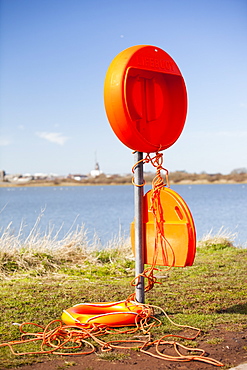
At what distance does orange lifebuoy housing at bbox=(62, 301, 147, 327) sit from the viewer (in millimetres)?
4516

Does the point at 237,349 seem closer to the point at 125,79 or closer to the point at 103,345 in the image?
the point at 103,345

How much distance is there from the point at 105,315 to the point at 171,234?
1.00 m

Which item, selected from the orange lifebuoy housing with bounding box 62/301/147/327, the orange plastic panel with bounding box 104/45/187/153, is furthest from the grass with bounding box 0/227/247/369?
the orange plastic panel with bounding box 104/45/187/153

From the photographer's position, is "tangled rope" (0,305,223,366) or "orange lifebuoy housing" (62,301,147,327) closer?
"tangled rope" (0,305,223,366)

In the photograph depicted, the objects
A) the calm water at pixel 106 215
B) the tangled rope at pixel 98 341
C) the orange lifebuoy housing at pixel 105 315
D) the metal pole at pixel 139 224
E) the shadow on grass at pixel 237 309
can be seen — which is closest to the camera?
the tangled rope at pixel 98 341

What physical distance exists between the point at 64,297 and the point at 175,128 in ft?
8.24

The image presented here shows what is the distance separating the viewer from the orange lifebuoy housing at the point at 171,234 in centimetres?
460

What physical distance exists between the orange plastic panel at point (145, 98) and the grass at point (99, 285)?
1852 mm

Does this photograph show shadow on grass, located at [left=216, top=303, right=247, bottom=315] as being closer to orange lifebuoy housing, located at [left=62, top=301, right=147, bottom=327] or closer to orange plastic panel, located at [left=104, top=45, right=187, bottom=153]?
orange lifebuoy housing, located at [left=62, top=301, right=147, bottom=327]

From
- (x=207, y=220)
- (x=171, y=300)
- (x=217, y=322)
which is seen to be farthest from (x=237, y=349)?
(x=207, y=220)

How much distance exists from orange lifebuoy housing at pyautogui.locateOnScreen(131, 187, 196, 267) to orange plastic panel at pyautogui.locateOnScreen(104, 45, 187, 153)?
57cm

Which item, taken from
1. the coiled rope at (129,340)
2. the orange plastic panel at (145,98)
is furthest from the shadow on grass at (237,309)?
the orange plastic panel at (145,98)

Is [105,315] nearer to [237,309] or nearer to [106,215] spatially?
[237,309]

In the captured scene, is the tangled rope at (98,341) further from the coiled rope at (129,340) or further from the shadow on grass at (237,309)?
the shadow on grass at (237,309)
